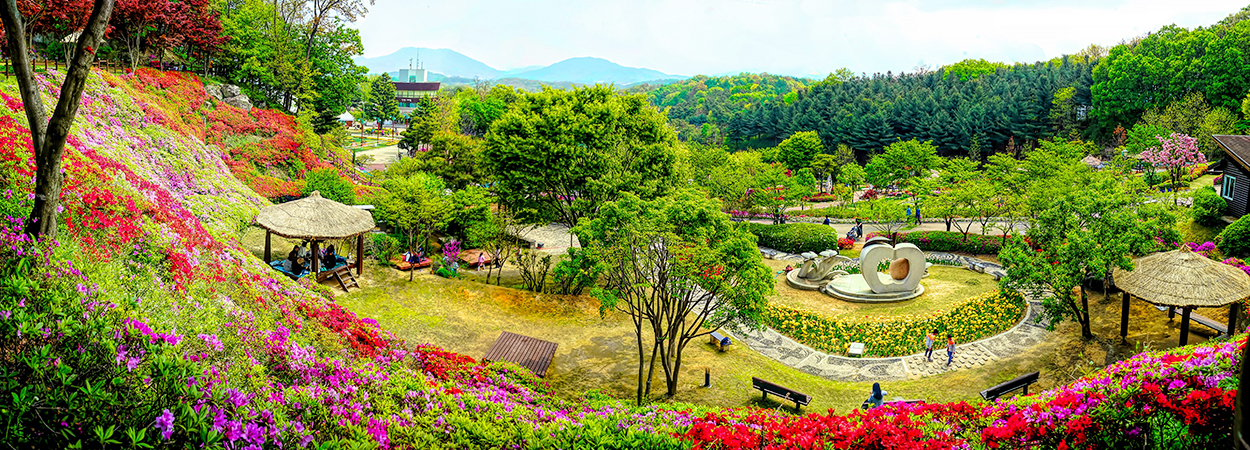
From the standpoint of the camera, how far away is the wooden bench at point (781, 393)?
12375mm

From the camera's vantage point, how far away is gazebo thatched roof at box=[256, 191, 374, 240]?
16.2 m

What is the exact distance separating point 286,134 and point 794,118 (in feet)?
197

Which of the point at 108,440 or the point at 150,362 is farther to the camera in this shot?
the point at 150,362

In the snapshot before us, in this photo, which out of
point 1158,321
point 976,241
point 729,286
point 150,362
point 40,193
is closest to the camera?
point 150,362

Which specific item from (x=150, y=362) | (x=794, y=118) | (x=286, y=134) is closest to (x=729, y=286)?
(x=150, y=362)

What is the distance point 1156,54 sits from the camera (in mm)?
54000

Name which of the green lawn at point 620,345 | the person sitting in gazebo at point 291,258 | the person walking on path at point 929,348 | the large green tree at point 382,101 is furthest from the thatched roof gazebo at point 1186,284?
the large green tree at point 382,101

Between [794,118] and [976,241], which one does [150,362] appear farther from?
[794,118]

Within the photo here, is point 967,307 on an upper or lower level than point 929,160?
lower

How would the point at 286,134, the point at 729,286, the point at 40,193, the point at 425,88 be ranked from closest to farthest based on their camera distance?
the point at 40,193 < the point at 729,286 < the point at 286,134 < the point at 425,88

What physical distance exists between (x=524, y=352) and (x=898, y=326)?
10831 mm

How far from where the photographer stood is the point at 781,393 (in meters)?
12.7

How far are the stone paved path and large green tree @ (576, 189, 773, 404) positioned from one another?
2.56 metres

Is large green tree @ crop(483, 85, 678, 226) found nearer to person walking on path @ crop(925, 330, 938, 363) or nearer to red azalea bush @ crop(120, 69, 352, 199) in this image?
person walking on path @ crop(925, 330, 938, 363)
